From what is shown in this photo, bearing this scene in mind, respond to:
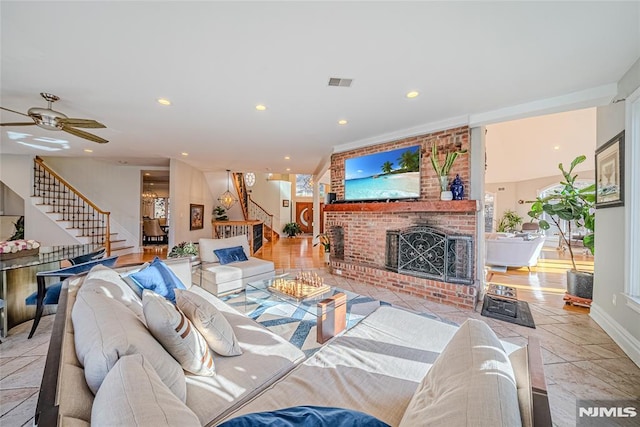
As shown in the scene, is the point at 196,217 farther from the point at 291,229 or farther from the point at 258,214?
the point at 291,229

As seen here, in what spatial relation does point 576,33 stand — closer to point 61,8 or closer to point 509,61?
point 509,61

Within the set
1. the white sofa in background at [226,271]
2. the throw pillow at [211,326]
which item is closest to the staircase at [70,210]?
the white sofa in background at [226,271]

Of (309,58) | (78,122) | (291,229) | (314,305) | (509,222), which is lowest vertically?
(314,305)

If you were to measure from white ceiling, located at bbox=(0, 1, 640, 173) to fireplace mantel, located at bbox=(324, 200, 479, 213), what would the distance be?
3.71 feet

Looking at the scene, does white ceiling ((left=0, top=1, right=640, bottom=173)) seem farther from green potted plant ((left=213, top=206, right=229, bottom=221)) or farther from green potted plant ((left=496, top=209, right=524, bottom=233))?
green potted plant ((left=496, top=209, right=524, bottom=233))

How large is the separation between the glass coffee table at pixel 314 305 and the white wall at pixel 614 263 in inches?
95.6

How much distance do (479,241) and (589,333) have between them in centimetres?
136

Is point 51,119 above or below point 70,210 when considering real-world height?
above

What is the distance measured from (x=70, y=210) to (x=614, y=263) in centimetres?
1028

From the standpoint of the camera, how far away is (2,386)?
1824mm

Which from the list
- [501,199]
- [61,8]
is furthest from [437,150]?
[501,199]

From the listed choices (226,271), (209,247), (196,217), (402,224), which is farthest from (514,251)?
(196,217)

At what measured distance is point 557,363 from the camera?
2.11m

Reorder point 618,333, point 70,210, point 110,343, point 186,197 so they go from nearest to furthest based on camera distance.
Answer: point 110,343 → point 618,333 → point 70,210 → point 186,197
